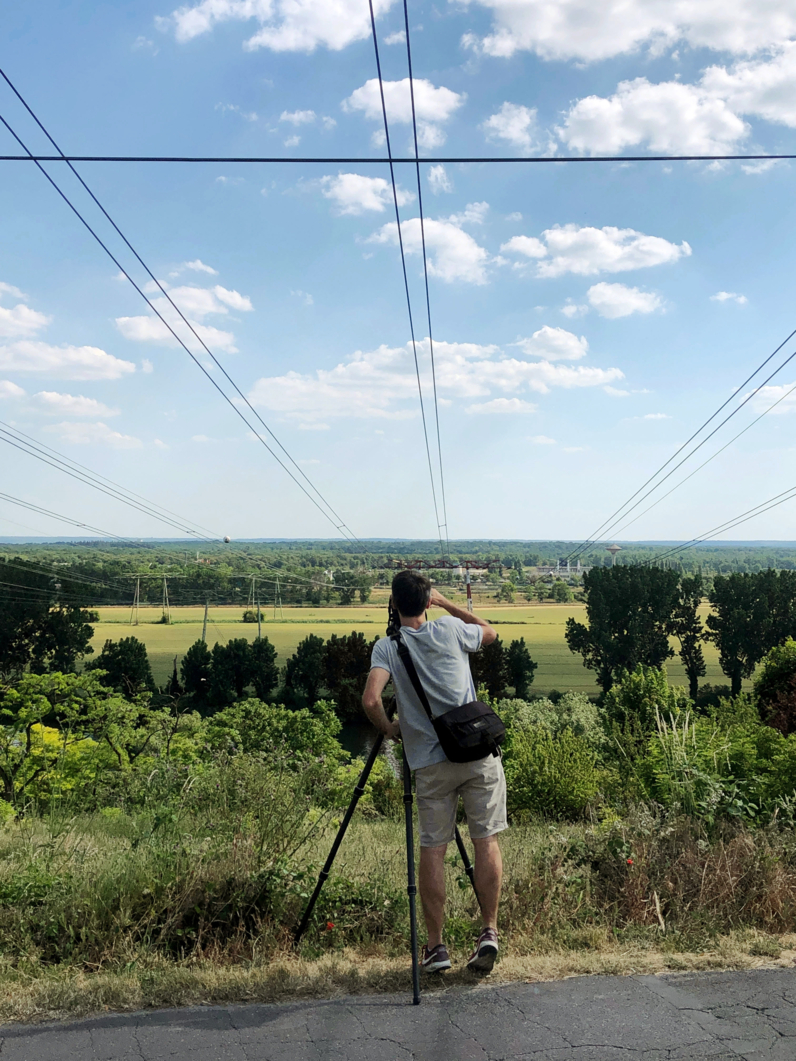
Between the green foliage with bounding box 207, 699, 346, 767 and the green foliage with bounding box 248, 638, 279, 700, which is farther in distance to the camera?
the green foliage with bounding box 248, 638, 279, 700

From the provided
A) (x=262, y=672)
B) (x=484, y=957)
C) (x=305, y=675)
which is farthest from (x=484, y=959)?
(x=262, y=672)

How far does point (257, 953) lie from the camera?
9.96 feet

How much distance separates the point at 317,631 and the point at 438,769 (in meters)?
87.7

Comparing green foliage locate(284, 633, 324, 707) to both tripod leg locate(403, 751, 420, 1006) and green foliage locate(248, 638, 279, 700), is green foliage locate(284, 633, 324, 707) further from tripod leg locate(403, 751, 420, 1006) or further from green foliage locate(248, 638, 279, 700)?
tripod leg locate(403, 751, 420, 1006)

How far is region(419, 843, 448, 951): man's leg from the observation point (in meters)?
3.00

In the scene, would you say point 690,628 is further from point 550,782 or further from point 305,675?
point 550,782

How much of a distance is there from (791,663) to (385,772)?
13.9m

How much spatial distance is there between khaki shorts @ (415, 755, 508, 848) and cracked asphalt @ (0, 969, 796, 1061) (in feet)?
1.80

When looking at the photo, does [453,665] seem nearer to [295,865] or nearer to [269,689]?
[295,865]

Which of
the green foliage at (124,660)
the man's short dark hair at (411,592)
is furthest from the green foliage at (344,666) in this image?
the man's short dark hair at (411,592)

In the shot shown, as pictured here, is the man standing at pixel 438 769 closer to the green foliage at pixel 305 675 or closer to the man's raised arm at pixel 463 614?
the man's raised arm at pixel 463 614

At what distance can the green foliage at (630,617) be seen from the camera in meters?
70.8

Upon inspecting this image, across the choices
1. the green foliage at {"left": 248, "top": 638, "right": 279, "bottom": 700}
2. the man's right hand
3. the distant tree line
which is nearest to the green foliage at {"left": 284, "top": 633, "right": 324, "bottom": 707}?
the green foliage at {"left": 248, "top": 638, "right": 279, "bottom": 700}

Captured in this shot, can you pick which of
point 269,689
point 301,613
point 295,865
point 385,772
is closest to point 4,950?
point 295,865
